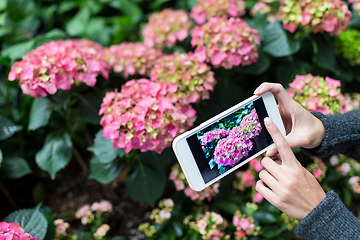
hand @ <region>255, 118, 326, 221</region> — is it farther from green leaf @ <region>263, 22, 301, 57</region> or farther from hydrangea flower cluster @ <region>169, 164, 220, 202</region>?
green leaf @ <region>263, 22, 301, 57</region>

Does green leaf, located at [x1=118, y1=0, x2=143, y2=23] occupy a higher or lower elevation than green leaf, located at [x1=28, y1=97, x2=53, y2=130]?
higher

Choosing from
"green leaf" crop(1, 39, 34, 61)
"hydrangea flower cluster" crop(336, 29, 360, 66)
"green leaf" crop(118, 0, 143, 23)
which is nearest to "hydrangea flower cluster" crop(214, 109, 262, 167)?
"hydrangea flower cluster" crop(336, 29, 360, 66)

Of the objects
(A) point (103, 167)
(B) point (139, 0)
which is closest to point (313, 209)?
(A) point (103, 167)

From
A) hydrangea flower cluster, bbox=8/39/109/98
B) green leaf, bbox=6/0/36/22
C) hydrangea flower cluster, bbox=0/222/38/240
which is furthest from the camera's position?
green leaf, bbox=6/0/36/22

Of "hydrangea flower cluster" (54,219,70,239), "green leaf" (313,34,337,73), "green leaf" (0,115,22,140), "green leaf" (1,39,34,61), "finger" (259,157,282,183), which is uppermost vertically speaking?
"green leaf" (1,39,34,61)

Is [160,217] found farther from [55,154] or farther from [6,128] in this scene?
[6,128]

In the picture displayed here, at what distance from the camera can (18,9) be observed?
1.42m

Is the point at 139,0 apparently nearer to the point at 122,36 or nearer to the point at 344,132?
the point at 122,36

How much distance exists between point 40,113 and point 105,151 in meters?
0.32

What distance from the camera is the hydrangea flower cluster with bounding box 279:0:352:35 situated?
92cm

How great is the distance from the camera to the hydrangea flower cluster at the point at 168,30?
45.8 inches

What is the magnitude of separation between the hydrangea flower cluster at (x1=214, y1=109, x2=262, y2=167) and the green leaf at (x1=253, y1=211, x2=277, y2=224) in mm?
389

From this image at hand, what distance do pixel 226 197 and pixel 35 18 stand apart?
1578 mm

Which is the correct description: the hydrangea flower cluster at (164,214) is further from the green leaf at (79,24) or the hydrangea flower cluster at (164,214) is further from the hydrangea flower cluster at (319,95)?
the green leaf at (79,24)
